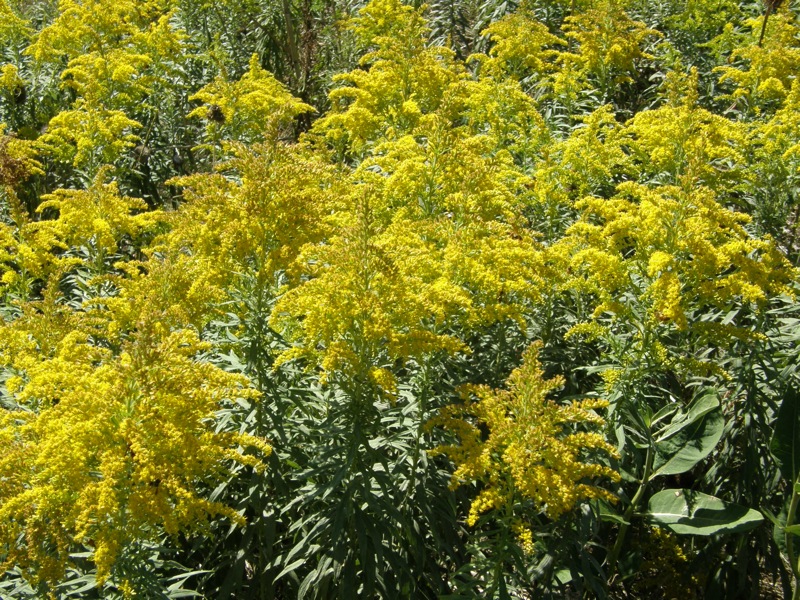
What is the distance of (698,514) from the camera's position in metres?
3.99

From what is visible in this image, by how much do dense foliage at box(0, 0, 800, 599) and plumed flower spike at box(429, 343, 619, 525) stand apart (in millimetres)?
15

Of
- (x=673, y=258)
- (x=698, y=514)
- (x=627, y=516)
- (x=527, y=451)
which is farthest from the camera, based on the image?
(x=627, y=516)

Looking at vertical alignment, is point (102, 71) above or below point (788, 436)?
above

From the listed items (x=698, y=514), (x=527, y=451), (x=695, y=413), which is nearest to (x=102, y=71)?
(x=527, y=451)

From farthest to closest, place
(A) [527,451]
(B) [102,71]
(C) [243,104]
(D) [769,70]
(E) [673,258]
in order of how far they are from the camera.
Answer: (B) [102,71] → (D) [769,70] → (C) [243,104] → (E) [673,258] → (A) [527,451]

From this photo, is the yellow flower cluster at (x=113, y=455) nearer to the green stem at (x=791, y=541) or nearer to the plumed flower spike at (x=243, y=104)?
the green stem at (x=791, y=541)

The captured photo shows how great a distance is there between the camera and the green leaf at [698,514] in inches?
152

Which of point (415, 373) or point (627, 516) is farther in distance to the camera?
point (627, 516)

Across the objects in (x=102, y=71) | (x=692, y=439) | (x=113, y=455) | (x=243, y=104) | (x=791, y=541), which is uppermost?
(x=102, y=71)

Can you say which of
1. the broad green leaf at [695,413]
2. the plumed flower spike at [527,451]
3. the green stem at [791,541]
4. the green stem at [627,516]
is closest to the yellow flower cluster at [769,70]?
the broad green leaf at [695,413]

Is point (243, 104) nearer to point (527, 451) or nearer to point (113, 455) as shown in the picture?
point (113, 455)

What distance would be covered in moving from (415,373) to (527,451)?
95 cm

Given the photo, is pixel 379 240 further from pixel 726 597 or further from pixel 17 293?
pixel 726 597

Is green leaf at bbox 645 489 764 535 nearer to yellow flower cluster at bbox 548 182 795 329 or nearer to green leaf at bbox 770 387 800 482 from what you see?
green leaf at bbox 770 387 800 482
